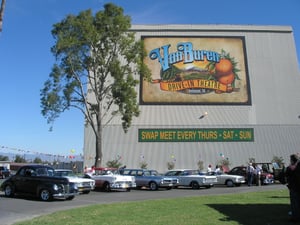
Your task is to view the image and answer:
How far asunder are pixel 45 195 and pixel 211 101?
38157 millimetres

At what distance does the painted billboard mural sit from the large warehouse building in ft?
0.44

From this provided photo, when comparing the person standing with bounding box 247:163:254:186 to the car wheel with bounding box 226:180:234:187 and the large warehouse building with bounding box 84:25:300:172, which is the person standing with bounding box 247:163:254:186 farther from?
the large warehouse building with bounding box 84:25:300:172

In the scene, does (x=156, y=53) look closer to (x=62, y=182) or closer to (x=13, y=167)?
(x=13, y=167)

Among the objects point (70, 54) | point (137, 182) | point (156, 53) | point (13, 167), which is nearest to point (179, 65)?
point (156, 53)

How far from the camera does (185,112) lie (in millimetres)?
52469

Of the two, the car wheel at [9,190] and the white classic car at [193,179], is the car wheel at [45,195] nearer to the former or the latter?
the car wheel at [9,190]

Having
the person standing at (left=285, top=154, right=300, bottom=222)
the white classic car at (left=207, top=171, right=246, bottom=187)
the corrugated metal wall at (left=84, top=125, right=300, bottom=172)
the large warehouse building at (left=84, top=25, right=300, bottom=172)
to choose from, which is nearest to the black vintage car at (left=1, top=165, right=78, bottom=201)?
the person standing at (left=285, top=154, right=300, bottom=222)

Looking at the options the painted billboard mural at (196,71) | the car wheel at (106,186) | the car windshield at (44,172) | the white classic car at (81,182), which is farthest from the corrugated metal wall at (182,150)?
the car windshield at (44,172)

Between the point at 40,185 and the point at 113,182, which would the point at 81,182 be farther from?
the point at 40,185

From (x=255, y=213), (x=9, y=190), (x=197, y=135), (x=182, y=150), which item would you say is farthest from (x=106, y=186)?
(x=197, y=135)

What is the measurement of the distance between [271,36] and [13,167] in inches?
1905

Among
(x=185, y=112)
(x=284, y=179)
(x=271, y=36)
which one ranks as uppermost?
(x=271, y=36)

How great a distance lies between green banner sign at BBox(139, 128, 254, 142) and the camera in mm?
51406

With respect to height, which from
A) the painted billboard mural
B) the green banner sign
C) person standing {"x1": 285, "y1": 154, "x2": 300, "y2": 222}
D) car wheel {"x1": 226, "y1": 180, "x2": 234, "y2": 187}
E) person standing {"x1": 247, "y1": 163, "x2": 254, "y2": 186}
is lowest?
person standing {"x1": 285, "y1": 154, "x2": 300, "y2": 222}
